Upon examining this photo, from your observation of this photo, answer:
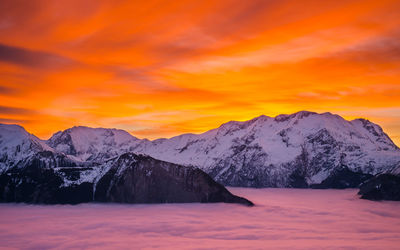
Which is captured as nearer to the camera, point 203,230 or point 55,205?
point 203,230

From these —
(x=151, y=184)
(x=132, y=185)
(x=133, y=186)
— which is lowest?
(x=133, y=186)

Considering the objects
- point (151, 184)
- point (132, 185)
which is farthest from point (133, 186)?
point (151, 184)

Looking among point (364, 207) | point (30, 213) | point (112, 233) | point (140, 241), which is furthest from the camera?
point (364, 207)

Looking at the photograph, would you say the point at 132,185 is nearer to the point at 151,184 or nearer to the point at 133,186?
the point at 133,186

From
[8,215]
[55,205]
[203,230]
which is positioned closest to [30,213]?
[8,215]

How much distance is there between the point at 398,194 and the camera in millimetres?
199500

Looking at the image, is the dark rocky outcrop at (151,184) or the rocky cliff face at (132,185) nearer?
the dark rocky outcrop at (151,184)

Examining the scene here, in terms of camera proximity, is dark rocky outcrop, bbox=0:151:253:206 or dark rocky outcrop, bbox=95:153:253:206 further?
dark rocky outcrop, bbox=0:151:253:206

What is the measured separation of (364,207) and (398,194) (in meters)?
31.8

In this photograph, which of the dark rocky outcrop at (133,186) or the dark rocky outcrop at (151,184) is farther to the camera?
the dark rocky outcrop at (133,186)

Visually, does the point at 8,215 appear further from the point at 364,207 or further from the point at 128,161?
the point at 364,207

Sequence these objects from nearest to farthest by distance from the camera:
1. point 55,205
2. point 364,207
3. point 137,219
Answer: point 137,219 → point 55,205 → point 364,207

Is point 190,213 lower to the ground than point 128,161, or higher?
lower

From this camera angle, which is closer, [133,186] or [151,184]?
[133,186]
